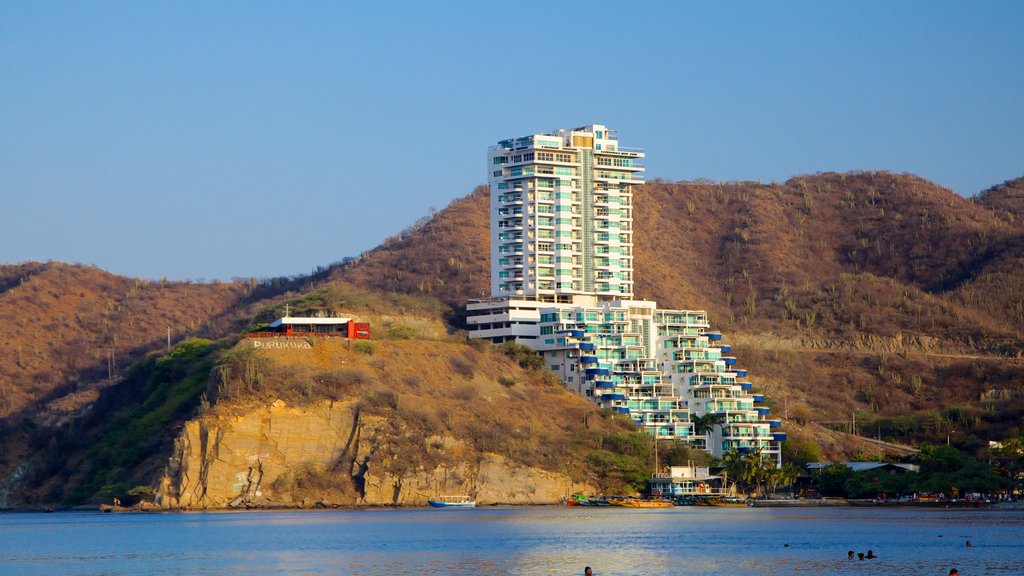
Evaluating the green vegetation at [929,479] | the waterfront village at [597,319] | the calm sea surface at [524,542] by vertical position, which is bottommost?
the calm sea surface at [524,542]

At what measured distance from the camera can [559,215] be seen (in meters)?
173

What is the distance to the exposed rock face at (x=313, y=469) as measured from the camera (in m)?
139

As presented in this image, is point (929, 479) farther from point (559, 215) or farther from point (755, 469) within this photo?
point (559, 215)

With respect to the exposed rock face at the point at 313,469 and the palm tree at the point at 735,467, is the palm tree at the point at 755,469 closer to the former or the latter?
the palm tree at the point at 735,467

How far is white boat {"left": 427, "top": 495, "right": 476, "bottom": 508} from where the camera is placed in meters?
140

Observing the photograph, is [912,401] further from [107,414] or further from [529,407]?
[107,414]

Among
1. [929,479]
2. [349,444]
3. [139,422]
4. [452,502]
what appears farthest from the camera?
[139,422]

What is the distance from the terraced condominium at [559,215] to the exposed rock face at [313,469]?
3228 centimetres

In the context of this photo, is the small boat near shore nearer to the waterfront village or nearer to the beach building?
the waterfront village

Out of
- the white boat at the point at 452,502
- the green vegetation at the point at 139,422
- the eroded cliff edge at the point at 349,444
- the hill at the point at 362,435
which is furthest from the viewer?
the green vegetation at the point at 139,422

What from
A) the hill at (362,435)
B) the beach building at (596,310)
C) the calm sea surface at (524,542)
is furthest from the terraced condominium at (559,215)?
the calm sea surface at (524,542)

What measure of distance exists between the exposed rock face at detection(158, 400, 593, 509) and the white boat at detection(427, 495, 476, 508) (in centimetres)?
79

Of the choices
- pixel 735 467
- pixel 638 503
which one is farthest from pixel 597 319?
pixel 638 503

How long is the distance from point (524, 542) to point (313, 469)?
45502 millimetres
